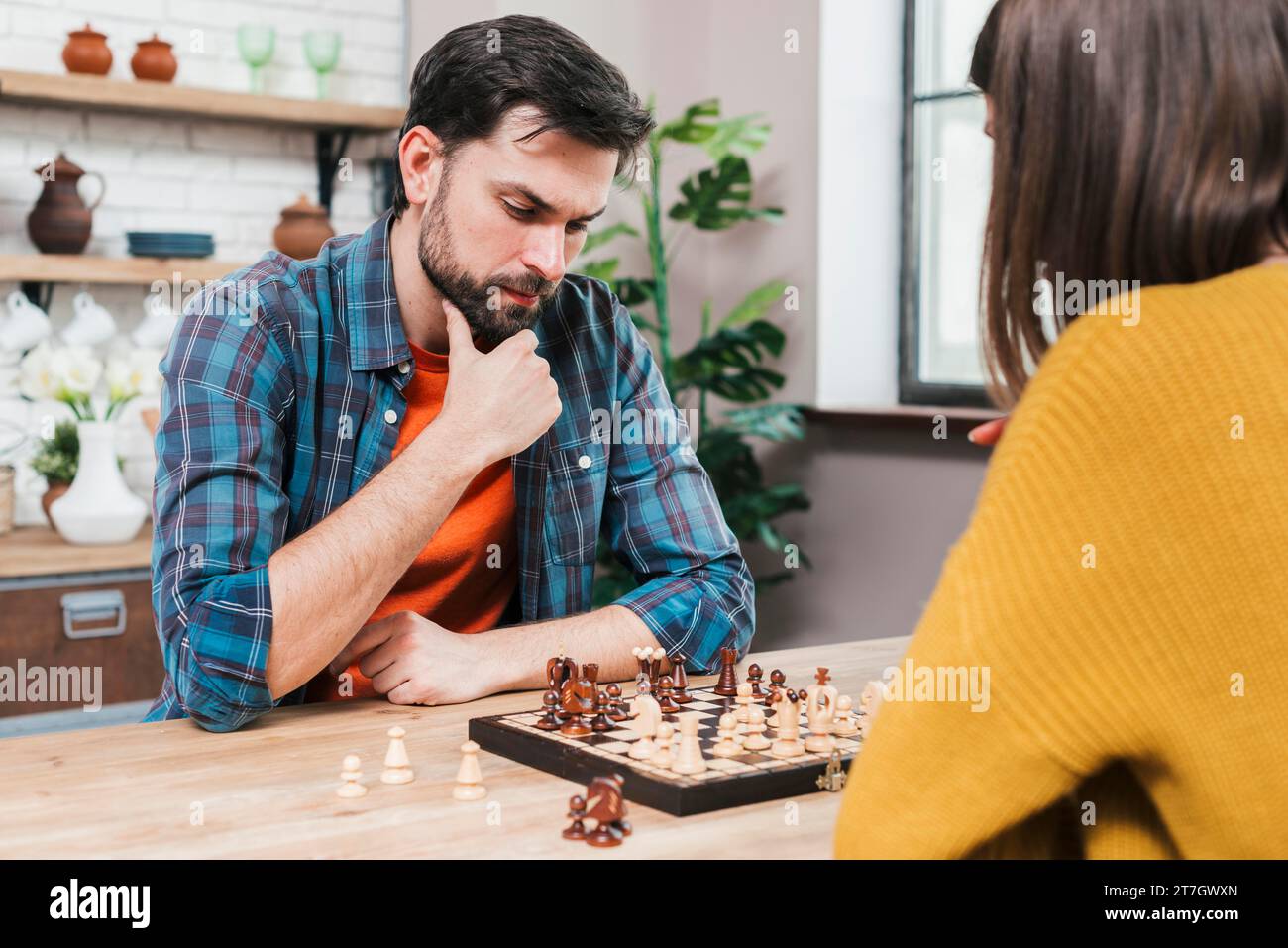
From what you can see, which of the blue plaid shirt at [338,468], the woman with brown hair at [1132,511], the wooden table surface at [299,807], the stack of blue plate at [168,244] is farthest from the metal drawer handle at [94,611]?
the woman with brown hair at [1132,511]

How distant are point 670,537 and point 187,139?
239 cm

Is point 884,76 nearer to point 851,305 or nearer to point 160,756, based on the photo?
point 851,305

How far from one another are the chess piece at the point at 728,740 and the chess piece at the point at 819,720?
0.22ft

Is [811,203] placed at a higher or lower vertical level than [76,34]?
lower

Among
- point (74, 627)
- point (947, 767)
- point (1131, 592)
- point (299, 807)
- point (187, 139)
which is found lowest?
point (74, 627)

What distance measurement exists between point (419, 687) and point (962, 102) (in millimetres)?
2683

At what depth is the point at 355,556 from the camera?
149 cm

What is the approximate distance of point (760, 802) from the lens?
3.68 ft

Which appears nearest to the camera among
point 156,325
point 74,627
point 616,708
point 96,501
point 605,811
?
point 605,811

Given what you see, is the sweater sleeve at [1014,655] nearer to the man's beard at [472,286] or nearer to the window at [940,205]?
the man's beard at [472,286]

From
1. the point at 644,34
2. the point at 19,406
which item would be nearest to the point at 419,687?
the point at 19,406

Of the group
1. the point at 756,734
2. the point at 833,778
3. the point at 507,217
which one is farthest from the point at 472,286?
the point at 833,778

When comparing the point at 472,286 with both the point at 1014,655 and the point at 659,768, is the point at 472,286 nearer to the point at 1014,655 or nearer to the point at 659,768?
the point at 659,768

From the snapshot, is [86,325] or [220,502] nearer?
[220,502]
